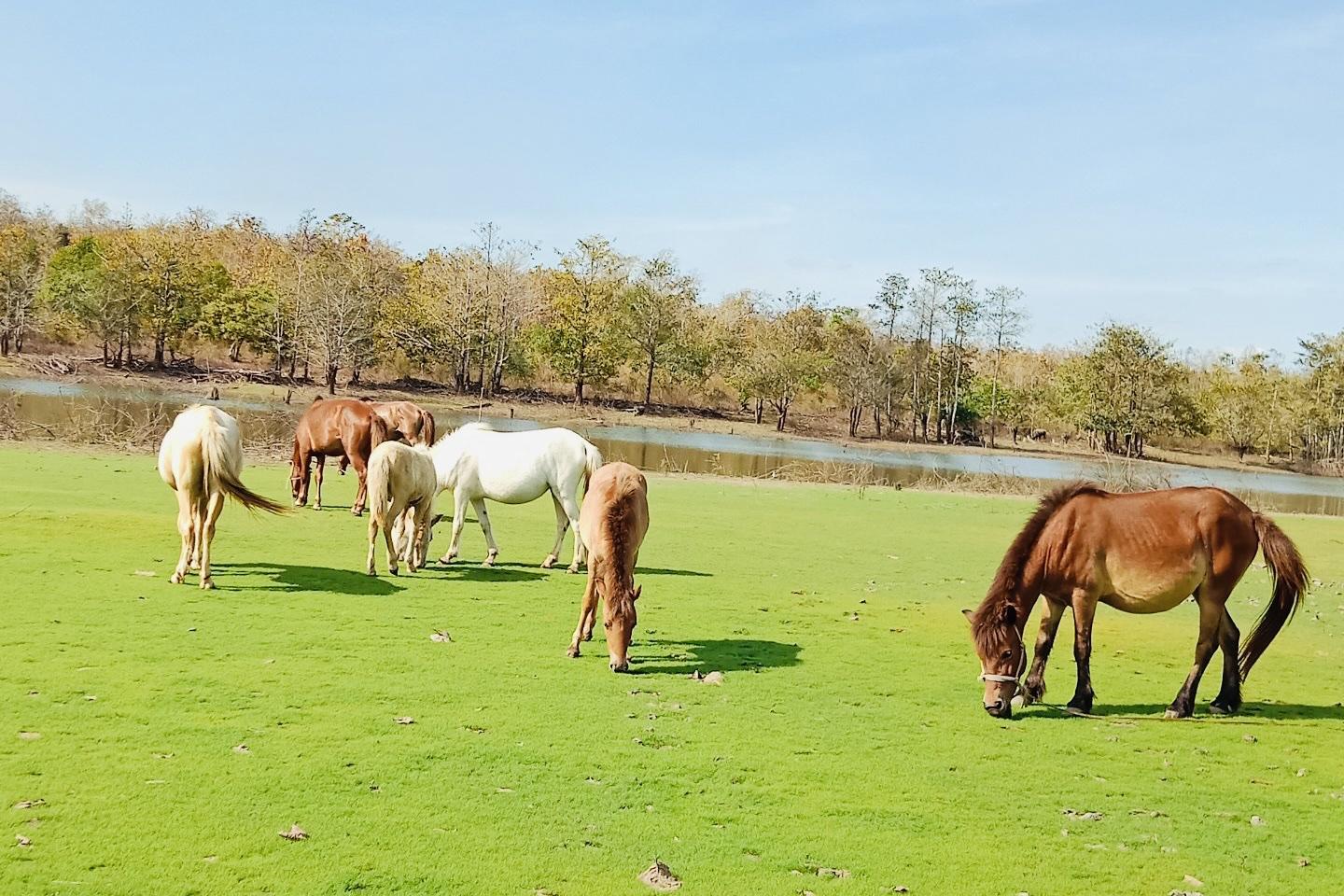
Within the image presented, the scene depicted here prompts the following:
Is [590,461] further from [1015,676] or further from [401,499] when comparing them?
[1015,676]

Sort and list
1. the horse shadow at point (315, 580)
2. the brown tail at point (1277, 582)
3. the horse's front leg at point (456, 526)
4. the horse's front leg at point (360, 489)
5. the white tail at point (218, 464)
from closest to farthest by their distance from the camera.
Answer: the brown tail at point (1277, 582)
the white tail at point (218, 464)
the horse shadow at point (315, 580)
the horse's front leg at point (456, 526)
the horse's front leg at point (360, 489)

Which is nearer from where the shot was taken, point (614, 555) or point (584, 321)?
point (614, 555)

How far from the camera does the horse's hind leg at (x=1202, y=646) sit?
7602 millimetres

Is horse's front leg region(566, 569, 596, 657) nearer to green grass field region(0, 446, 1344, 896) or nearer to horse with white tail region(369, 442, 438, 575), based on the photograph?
green grass field region(0, 446, 1344, 896)

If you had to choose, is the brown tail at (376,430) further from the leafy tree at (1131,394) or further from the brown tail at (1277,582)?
the leafy tree at (1131,394)

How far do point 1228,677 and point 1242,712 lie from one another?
339mm

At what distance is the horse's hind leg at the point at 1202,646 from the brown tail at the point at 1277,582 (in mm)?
331

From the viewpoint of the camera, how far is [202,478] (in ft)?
31.0

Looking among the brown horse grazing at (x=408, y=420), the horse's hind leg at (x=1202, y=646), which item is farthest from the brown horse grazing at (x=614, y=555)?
the brown horse grazing at (x=408, y=420)

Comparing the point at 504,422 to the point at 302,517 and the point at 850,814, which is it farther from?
the point at 850,814

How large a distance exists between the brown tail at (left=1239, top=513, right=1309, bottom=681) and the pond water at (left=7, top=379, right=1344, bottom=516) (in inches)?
868

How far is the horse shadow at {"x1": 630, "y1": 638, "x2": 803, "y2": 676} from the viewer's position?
8062mm

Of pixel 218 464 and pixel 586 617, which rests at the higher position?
pixel 218 464

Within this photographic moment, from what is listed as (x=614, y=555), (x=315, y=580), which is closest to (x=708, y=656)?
(x=614, y=555)
